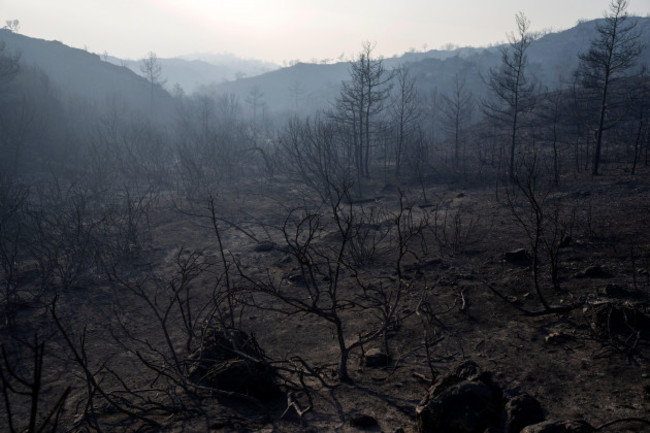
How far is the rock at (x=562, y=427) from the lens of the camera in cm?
239

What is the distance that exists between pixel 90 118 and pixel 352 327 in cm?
3393

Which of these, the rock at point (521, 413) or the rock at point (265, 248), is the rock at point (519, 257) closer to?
the rock at point (521, 413)

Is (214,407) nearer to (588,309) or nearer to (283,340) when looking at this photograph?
(283,340)

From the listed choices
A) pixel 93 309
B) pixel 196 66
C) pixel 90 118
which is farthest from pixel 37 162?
pixel 196 66

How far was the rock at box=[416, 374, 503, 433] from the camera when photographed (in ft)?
9.05

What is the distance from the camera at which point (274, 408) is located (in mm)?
3508

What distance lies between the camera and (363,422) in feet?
10.3

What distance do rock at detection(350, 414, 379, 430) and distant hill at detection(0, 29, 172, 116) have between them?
44.3 m

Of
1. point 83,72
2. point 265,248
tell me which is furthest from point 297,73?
point 265,248

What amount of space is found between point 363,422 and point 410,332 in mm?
1880

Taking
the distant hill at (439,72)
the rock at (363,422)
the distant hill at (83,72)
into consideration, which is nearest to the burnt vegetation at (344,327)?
the rock at (363,422)

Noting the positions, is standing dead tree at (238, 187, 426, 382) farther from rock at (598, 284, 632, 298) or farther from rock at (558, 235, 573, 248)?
rock at (558, 235, 573, 248)

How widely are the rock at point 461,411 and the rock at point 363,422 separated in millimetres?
393

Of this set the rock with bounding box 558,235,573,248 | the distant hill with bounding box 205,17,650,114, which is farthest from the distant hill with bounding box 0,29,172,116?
the rock with bounding box 558,235,573,248
